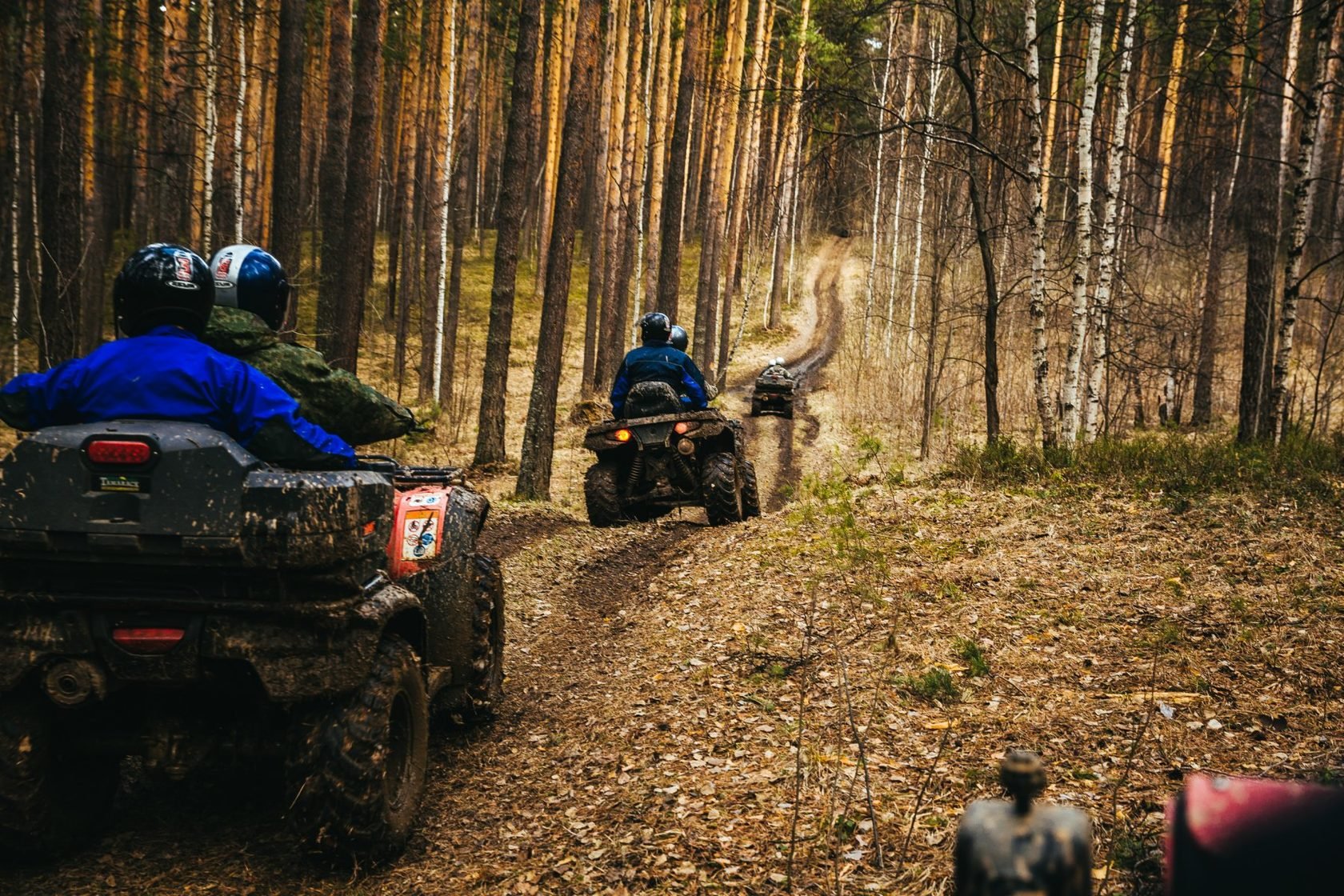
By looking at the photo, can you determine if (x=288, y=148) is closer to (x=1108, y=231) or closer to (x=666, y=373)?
(x=666, y=373)

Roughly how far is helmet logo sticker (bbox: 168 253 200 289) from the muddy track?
8.80 metres

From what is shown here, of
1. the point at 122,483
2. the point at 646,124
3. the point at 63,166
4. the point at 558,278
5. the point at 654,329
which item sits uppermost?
the point at 646,124

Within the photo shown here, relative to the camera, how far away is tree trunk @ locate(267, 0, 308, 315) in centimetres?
1346

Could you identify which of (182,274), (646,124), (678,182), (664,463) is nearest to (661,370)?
(664,463)

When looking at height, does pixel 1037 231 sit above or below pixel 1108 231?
below

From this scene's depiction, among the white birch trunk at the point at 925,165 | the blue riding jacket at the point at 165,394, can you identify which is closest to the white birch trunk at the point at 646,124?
the white birch trunk at the point at 925,165

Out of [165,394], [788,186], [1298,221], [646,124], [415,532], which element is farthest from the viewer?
[788,186]

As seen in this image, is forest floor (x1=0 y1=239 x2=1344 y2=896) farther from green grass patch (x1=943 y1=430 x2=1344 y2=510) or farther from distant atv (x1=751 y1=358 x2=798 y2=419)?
distant atv (x1=751 y1=358 x2=798 y2=419)

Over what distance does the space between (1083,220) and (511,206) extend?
7.44m

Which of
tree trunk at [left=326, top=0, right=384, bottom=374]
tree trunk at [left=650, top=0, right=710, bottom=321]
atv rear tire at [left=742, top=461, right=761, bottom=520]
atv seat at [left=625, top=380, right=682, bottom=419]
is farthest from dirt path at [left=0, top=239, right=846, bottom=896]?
tree trunk at [left=650, top=0, right=710, bottom=321]

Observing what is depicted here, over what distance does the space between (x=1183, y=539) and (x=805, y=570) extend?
2.98 metres

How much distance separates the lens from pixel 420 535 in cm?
461

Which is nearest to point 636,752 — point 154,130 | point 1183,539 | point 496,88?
point 1183,539

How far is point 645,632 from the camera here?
7.21 metres
